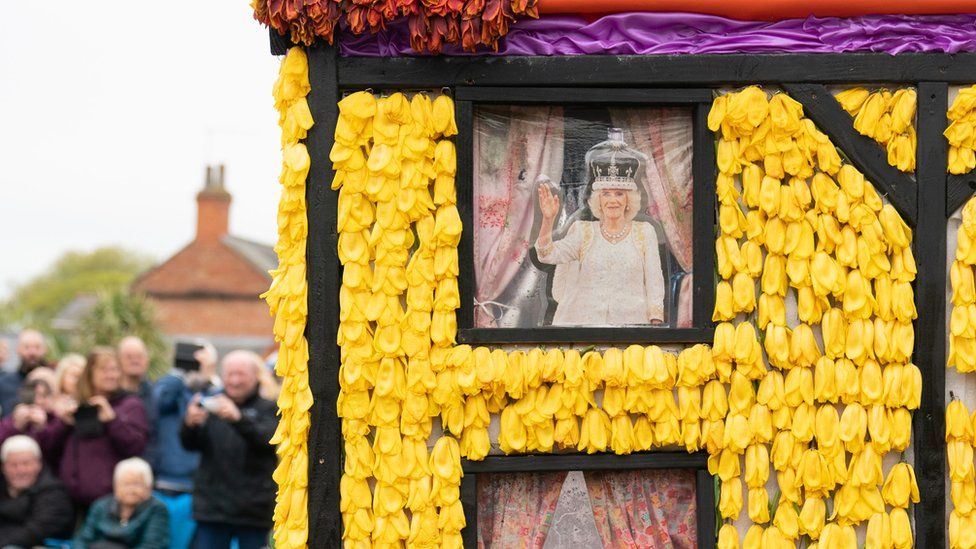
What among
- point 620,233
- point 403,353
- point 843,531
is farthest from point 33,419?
point 843,531

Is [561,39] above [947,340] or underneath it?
above

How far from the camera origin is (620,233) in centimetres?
479

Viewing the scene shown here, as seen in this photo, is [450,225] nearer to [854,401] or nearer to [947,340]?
[854,401]

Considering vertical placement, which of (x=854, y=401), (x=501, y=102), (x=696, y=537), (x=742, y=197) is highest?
(x=501, y=102)

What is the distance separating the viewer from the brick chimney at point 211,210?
1506 inches

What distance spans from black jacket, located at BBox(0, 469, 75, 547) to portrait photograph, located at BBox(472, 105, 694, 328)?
3696mm

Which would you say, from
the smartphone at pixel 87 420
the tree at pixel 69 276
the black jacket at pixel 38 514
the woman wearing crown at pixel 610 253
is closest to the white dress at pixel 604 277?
the woman wearing crown at pixel 610 253

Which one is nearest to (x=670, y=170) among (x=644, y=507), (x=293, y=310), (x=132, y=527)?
(x=644, y=507)

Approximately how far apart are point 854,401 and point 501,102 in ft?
5.69

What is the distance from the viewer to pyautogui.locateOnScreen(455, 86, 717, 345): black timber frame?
466 cm

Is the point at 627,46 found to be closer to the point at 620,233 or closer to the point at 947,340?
the point at 620,233

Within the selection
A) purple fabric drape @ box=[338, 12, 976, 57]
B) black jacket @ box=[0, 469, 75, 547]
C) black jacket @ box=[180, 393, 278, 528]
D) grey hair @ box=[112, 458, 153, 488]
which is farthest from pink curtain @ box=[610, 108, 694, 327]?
black jacket @ box=[0, 469, 75, 547]

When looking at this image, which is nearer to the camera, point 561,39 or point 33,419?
point 561,39

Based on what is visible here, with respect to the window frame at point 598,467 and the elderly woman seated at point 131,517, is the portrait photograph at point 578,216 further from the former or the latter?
the elderly woman seated at point 131,517
